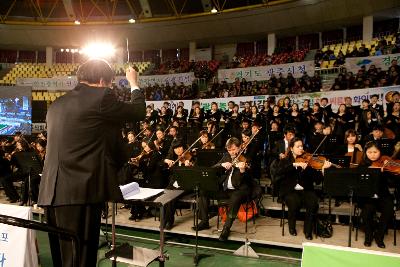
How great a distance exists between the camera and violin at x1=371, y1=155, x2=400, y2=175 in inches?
215

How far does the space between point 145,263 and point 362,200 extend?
133 inches

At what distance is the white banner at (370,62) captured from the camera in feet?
37.5

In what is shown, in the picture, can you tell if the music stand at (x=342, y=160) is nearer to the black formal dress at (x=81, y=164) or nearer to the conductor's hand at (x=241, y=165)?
the conductor's hand at (x=241, y=165)

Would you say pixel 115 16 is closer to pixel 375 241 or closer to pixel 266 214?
pixel 266 214

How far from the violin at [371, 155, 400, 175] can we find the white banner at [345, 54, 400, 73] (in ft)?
22.5

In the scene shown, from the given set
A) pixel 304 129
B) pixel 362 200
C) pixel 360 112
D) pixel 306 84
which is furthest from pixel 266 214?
pixel 306 84

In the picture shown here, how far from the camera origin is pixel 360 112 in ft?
28.1

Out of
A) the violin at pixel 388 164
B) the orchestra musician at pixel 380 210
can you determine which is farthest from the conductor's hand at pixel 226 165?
the violin at pixel 388 164

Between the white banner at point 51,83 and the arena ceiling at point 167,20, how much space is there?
4.41 metres

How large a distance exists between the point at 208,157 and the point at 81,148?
4.85 metres

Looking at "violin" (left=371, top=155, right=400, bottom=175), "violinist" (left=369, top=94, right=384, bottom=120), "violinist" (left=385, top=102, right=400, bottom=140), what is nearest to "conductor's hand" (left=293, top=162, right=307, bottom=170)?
"violin" (left=371, top=155, right=400, bottom=175)

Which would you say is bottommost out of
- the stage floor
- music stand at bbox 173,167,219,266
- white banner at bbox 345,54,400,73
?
the stage floor

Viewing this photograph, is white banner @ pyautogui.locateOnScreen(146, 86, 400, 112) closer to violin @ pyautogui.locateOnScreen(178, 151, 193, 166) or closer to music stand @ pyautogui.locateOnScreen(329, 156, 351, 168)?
violin @ pyautogui.locateOnScreen(178, 151, 193, 166)

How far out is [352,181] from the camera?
4703 millimetres
